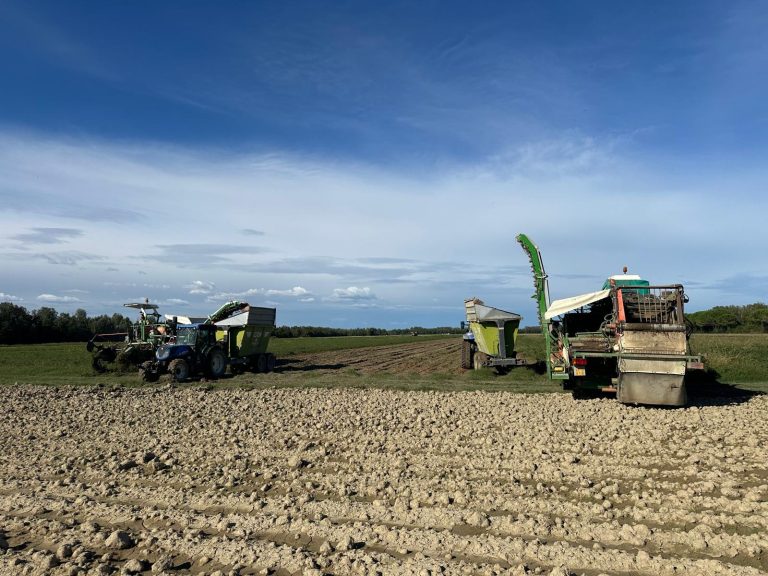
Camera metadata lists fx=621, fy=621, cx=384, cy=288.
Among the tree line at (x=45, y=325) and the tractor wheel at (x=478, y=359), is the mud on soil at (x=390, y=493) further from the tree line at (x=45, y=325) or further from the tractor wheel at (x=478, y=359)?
the tree line at (x=45, y=325)

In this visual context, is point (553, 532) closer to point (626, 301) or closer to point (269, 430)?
point (269, 430)

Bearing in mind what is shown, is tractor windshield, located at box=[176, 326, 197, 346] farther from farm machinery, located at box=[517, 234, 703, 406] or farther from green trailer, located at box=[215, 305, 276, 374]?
farm machinery, located at box=[517, 234, 703, 406]

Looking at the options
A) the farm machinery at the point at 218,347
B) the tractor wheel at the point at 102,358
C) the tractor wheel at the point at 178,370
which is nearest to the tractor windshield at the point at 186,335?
the farm machinery at the point at 218,347

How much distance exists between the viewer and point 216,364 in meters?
21.9

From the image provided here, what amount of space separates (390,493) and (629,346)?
7.84 meters

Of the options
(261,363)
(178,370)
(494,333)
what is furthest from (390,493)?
(261,363)

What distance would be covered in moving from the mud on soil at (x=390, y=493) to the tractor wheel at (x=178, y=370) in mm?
7550

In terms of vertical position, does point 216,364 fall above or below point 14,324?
below

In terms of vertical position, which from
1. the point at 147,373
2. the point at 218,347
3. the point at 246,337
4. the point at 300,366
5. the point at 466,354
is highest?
the point at 246,337

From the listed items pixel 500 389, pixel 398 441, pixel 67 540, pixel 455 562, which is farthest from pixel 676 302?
pixel 67 540

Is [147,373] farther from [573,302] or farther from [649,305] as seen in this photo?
[649,305]

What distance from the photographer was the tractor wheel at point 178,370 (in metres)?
19.9

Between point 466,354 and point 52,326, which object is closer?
point 466,354

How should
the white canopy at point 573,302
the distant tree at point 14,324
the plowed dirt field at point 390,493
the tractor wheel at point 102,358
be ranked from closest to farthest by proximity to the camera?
the plowed dirt field at point 390,493
the white canopy at point 573,302
the tractor wheel at point 102,358
the distant tree at point 14,324
